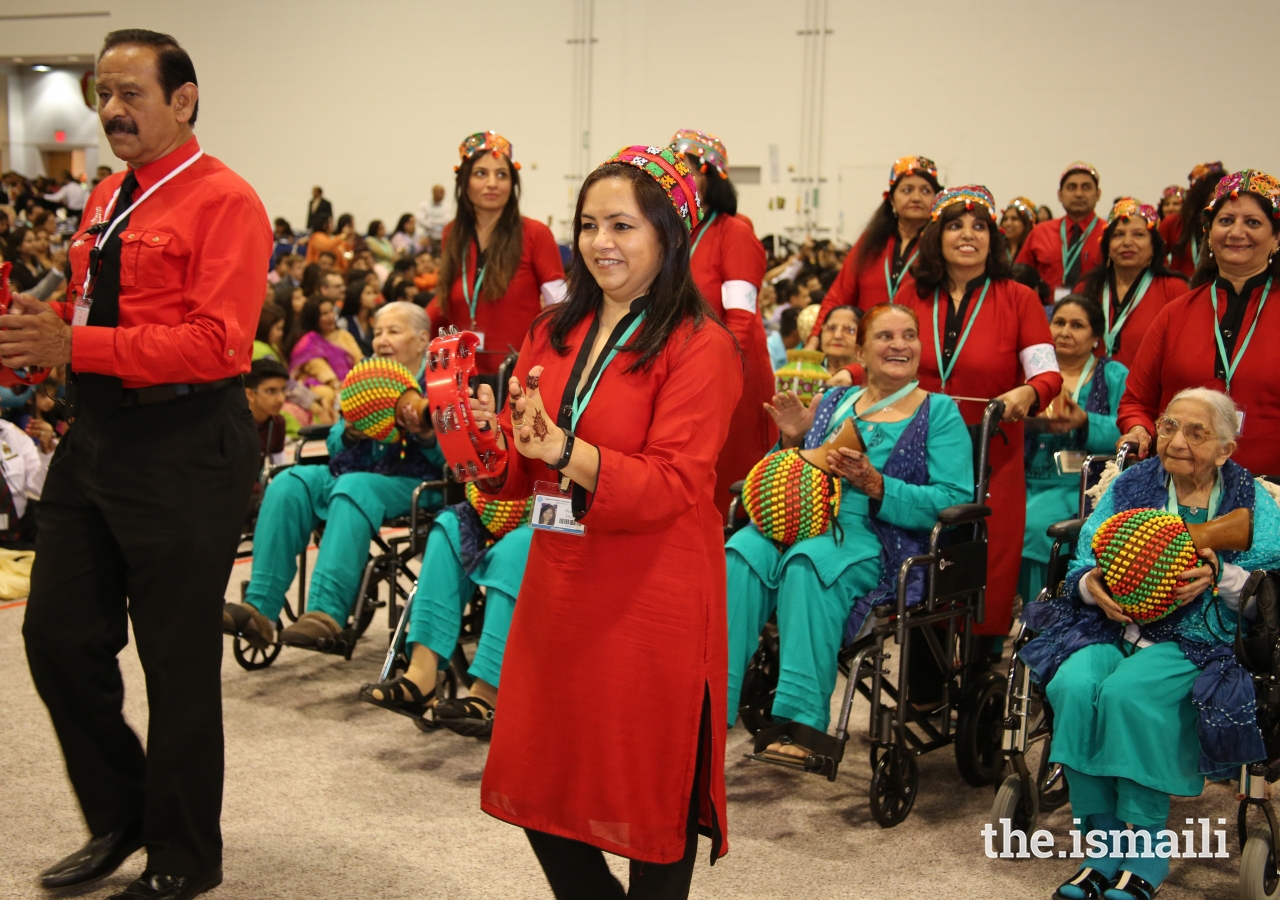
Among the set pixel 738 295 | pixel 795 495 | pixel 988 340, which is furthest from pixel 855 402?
pixel 738 295

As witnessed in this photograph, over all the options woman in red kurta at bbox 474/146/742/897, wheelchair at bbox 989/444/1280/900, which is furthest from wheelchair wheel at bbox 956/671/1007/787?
woman in red kurta at bbox 474/146/742/897

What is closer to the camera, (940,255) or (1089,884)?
(1089,884)

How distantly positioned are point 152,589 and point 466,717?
1052 millimetres

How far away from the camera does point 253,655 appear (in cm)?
414

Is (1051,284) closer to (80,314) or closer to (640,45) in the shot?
(80,314)

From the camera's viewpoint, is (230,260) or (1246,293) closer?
(230,260)

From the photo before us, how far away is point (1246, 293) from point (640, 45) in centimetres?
1233

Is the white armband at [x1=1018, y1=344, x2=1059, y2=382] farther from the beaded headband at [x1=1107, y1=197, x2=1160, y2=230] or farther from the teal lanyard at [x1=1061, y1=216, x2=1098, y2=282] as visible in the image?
the teal lanyard at [x1=1061, y1=216, x2=1098, y2=282]

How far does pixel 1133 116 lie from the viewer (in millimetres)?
12203

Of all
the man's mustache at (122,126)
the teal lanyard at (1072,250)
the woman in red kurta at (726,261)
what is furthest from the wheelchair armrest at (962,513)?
the teal lanyard at (1072,250)

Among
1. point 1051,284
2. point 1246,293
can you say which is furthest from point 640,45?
point 1246,293

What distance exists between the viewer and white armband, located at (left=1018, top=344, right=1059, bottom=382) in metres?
3.58

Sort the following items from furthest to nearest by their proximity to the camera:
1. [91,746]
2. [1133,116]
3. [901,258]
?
[1133,116], [901,258], [91,746]

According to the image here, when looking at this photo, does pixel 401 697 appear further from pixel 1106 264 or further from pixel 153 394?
pixel 1106 264
